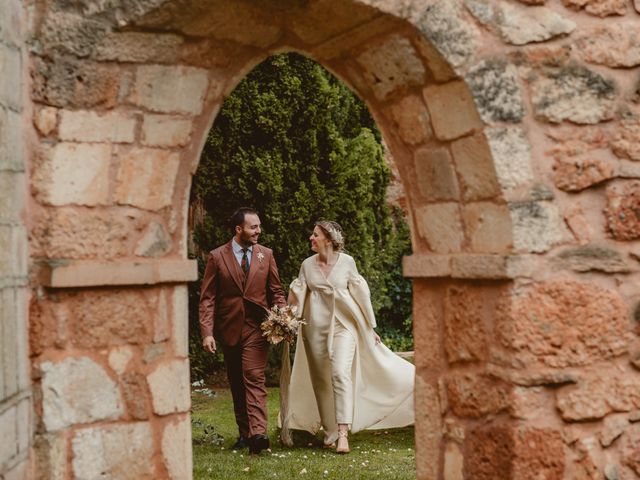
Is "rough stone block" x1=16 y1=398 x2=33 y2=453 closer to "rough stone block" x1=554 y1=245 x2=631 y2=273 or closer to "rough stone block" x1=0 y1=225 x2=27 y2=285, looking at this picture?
"rough stone block" x1=0 y1=225 x2=27 y2=285

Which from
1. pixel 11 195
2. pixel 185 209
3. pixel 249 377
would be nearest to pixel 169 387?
pixel 185 209

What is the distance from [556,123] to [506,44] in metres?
0.36

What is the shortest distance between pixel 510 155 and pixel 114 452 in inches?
75.1

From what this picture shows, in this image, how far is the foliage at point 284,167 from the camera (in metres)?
8.91

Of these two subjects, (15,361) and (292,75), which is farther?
(292,75)

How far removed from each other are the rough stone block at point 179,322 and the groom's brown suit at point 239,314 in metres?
2.69

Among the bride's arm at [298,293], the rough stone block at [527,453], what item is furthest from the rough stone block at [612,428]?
the bride's arm at [298,293]

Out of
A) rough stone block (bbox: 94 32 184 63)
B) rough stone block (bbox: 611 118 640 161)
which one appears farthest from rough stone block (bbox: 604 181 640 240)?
rough stone block (bbox: 94 32 184 63)

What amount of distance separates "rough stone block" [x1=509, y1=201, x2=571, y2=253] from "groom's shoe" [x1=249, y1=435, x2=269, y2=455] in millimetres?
3367

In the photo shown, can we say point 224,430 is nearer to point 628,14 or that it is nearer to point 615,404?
point 615,404

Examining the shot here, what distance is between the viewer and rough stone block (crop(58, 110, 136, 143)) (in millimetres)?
3232

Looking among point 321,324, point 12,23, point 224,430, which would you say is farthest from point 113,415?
point 224,430

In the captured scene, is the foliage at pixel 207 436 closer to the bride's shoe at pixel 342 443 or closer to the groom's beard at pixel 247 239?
the bride's shoe at pixel 342 443

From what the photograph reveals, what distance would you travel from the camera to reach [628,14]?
11.3ft
